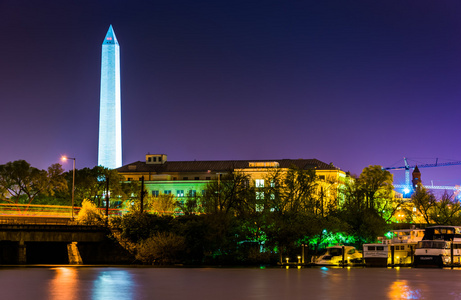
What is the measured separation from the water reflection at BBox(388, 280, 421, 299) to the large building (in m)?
124

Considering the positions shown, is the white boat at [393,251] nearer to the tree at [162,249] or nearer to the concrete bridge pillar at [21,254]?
the tree at [162,249]

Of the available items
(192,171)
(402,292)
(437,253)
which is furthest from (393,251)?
(192,171)

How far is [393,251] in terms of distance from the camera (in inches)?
3078

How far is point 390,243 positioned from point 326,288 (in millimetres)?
39689

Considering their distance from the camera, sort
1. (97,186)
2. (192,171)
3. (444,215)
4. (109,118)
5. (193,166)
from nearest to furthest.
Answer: (444,215) → (97,186) → (192,171) → (193,166) → (109,118)

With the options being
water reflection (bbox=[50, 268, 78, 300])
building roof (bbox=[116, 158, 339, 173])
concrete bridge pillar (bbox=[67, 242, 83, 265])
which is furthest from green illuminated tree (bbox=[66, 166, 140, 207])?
water reflection (bbox=[50, 268, 78, 300])

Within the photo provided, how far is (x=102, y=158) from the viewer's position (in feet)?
652

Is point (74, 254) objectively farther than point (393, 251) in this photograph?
Yes

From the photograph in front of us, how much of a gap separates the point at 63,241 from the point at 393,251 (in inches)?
1434

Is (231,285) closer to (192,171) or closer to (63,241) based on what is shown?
(63,241)

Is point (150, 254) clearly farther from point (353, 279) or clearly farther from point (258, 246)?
point (353, 279)

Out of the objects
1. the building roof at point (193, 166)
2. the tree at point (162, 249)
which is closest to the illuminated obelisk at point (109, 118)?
the building roof at point (193, 166)

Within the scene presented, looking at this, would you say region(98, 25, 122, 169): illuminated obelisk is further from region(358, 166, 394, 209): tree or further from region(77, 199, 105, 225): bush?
region(77, 199, 105, 225): bush

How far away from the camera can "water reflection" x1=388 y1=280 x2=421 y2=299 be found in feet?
139
